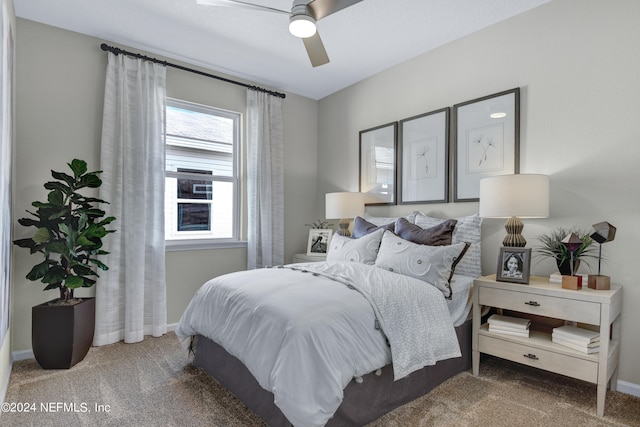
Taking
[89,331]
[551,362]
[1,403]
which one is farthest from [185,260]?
[551,362]

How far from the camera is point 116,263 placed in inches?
119

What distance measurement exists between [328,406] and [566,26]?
292 cm

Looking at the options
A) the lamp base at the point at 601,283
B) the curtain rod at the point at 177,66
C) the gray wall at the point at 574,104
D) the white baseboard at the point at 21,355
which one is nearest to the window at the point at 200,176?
the curtain rod at the point at 177,66

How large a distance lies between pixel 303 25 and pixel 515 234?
1987 millimetres

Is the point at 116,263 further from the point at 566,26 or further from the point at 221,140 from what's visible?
the point at 566,26

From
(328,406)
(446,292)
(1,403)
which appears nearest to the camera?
(328,406)

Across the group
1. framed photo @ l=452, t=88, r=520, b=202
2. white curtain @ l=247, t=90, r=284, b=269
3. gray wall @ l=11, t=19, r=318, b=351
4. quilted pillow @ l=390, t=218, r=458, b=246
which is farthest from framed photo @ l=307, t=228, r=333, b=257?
framed photo @ l=452, t=88, r=520, b=202

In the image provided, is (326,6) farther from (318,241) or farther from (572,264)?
(318,241)

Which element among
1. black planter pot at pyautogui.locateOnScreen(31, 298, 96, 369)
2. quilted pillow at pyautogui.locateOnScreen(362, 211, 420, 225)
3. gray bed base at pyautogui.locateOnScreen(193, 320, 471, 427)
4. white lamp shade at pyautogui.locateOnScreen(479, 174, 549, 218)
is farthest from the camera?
quilted pillow at pyautogui.locateOnScreen(362, 211, 420, 225)

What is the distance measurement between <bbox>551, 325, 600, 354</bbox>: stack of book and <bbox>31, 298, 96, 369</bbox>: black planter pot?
10.5 ft

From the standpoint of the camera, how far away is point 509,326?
2.26m

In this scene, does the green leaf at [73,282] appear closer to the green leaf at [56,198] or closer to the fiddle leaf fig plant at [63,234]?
the fiddle leaf fig plant at [63,234]

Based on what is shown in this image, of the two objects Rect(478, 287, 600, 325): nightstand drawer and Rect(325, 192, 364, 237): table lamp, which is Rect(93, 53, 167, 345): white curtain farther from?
Rect(478, 287, 600, 325): nightstand drawer

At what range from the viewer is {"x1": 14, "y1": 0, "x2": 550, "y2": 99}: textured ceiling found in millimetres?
2609
